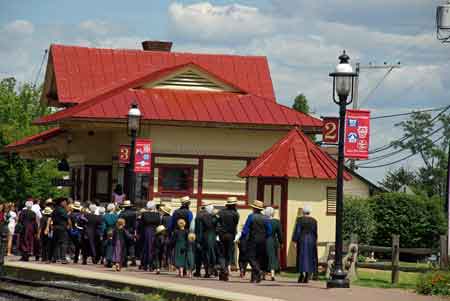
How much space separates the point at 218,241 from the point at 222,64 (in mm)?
23231

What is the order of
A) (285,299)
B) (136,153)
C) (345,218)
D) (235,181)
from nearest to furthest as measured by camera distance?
(285,299) → (136,153) → (235,181) → (345,218)

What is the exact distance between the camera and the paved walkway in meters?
24.6

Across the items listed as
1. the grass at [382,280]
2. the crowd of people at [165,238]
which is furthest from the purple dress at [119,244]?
the grass at [382,280]

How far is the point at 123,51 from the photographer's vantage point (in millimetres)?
53656

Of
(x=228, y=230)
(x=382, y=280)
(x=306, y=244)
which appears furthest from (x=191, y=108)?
(x=306, y=244)

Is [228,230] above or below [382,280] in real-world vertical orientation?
above

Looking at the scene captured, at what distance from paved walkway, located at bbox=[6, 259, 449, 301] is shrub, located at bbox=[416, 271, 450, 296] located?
26 centimetres

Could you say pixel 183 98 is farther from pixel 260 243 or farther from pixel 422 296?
pixel 422 296

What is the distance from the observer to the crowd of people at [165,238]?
2973cm

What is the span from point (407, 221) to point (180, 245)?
2548cm

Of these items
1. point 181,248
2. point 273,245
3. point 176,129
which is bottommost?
point 181,248

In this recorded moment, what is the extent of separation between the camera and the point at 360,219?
174ft

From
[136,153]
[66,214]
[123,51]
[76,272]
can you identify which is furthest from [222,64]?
[76,272]

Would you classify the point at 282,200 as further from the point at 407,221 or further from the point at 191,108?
the point at 407,221
